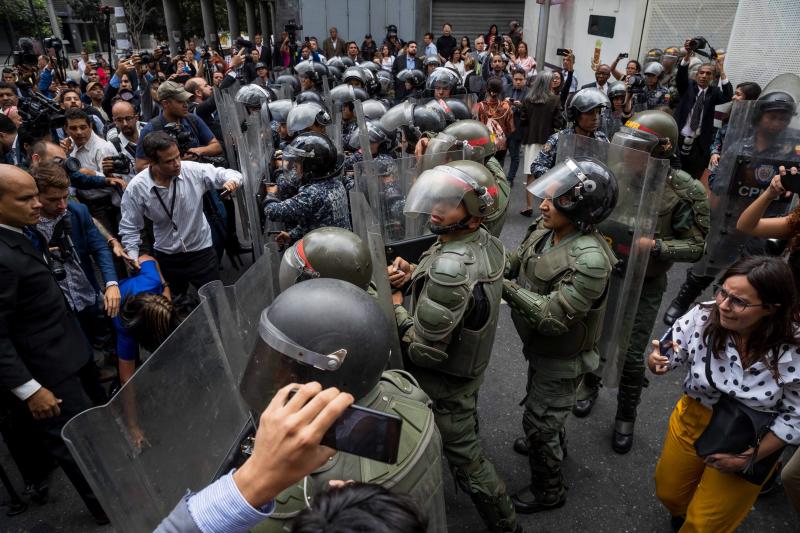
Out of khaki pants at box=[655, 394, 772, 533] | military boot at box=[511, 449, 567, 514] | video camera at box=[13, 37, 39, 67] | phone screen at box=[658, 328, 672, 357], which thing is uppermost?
video camera at box=[13, 37, 39, 67]

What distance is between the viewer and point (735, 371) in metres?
2.11

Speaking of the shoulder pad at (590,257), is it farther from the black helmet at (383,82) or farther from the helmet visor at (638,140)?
the black helmet at (383,82)

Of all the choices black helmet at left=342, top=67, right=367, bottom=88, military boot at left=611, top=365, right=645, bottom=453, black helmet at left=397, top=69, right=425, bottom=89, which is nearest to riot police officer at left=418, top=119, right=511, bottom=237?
military boot at left=611, top=365, right=645, bottom=453

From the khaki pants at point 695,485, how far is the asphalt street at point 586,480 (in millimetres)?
407

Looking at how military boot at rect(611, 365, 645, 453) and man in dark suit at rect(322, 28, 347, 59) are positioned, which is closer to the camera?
military boot at rect(611, 365, 645, 453)

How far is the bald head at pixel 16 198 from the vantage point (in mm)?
2428

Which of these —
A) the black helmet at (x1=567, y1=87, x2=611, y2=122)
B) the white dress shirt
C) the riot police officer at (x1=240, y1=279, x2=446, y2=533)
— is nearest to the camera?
the riot police officer at (x1=240, y1=279, x2=446, y2=533)

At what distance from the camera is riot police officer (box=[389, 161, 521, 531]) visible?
2.20 meters

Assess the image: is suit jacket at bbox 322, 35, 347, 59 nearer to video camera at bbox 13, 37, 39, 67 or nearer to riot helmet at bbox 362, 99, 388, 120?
video camera at bbox 13, 37, 39, 67

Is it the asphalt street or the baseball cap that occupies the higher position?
the baseball cap

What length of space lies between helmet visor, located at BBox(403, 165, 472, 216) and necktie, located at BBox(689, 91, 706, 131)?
5.74 metres

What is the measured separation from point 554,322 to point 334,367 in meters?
1.39

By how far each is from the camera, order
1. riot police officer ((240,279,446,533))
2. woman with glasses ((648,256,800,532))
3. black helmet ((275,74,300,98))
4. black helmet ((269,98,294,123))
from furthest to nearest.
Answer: black helmet ((275,74,300,98))
black helmet ((269,98,294,123))
woman with glasses ((648,256,800,532))
riot police officer ((240,279,446,533))

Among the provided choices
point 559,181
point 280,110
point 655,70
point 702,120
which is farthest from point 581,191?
point 655,70
